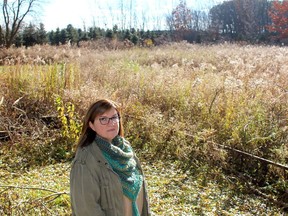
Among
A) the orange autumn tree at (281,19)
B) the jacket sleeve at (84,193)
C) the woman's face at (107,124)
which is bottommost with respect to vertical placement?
the jacket sleeve at (84,193)

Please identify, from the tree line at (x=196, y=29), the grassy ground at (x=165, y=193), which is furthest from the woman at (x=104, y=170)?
the tree line at (x=196, y=29)

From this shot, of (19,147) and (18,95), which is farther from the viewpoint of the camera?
(18,95)

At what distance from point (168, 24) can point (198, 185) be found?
36307 millimetres

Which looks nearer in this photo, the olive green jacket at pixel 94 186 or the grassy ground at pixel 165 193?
the olive green jacket at pixel 94 186

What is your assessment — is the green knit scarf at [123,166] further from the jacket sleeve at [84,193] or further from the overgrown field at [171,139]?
the overgrown field at [171,139]

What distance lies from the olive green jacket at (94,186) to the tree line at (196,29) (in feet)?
81.5

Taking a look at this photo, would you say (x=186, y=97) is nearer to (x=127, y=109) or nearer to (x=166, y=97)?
(x=166, y=97)

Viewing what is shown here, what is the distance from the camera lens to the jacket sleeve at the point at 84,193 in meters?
1.83

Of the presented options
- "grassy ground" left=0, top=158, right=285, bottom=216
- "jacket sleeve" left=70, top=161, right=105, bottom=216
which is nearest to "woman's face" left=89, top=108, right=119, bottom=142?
"jacket sleeve" left=70, top=161, right=105, bottom=216

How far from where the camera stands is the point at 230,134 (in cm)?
508

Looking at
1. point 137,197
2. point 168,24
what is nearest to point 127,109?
point 137,197

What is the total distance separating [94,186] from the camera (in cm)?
185

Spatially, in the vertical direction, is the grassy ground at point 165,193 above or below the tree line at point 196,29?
below

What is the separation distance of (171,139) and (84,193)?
12.2 feet
